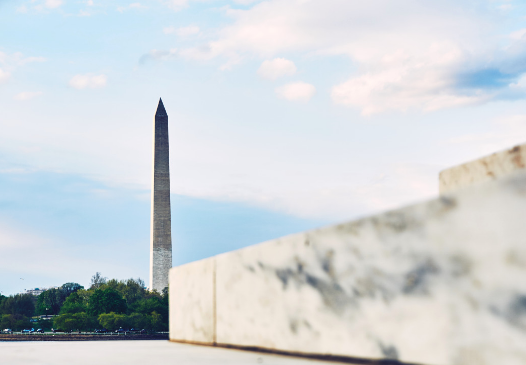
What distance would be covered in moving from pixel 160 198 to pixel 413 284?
64.1 m

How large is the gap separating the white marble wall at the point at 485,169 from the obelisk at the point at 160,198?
60.9 metres

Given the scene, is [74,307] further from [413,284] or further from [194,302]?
[413,284]

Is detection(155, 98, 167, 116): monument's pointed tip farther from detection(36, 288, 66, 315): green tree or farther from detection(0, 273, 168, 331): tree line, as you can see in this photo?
detection(36, 288, 66, 315): green tree

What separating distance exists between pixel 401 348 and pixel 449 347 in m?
0.28

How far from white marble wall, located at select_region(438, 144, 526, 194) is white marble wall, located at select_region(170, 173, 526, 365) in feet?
3.16

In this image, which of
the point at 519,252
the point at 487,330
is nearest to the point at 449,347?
the point at 487,330

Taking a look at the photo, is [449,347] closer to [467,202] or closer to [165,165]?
[467,202]

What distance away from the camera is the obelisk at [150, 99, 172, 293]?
212 ft

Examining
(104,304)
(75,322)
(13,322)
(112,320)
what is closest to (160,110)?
(112,320)

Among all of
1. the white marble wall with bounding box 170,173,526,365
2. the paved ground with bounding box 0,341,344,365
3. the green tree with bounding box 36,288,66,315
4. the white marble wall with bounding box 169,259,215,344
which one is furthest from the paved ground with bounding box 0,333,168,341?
the white marble wall with bounding box 170,173,526,365

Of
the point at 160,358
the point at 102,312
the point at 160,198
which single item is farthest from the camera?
the point at 102,312

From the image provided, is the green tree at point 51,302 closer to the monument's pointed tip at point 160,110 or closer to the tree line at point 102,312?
the tree line at point 102,312

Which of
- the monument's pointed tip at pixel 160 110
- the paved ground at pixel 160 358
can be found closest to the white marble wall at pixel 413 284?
the paved ground at pixel 160 358

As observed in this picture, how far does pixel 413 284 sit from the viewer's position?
2.54 metres
